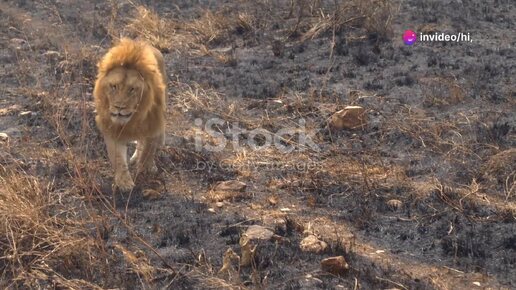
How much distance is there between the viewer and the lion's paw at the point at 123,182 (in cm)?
569

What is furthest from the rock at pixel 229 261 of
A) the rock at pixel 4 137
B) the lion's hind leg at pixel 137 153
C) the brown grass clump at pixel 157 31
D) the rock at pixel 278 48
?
the brown grass clump at pixel 157 31

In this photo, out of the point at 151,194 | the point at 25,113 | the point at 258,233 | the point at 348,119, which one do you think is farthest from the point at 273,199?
the point at 25,113

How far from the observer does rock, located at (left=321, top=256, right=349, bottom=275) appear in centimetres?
435

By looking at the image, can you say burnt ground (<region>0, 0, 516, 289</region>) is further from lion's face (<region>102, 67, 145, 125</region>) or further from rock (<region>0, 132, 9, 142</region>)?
lion's face (<region>102, 67, 145, 125</region>)

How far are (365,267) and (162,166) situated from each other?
105 inches

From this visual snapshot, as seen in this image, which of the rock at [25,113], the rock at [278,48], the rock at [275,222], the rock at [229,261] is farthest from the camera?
the rock at [278,48]

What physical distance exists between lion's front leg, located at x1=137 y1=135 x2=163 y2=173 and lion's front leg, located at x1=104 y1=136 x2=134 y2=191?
157 mm

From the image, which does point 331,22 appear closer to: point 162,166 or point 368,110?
point 368,110

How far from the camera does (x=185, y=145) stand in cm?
697

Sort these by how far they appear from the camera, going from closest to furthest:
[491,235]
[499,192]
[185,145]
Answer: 1. [491,235]
2. [499,192]
3. [185,145]

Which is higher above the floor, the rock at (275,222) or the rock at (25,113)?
the rock at (25,113)

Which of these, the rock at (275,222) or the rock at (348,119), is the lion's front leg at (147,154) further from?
the rock at (348,119)

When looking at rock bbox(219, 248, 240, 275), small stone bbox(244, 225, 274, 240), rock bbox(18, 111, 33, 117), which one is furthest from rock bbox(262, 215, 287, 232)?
rock bbox(18, 111, 33, 117)

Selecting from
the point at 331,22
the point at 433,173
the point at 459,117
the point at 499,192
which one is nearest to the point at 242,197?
the point at 433,173
